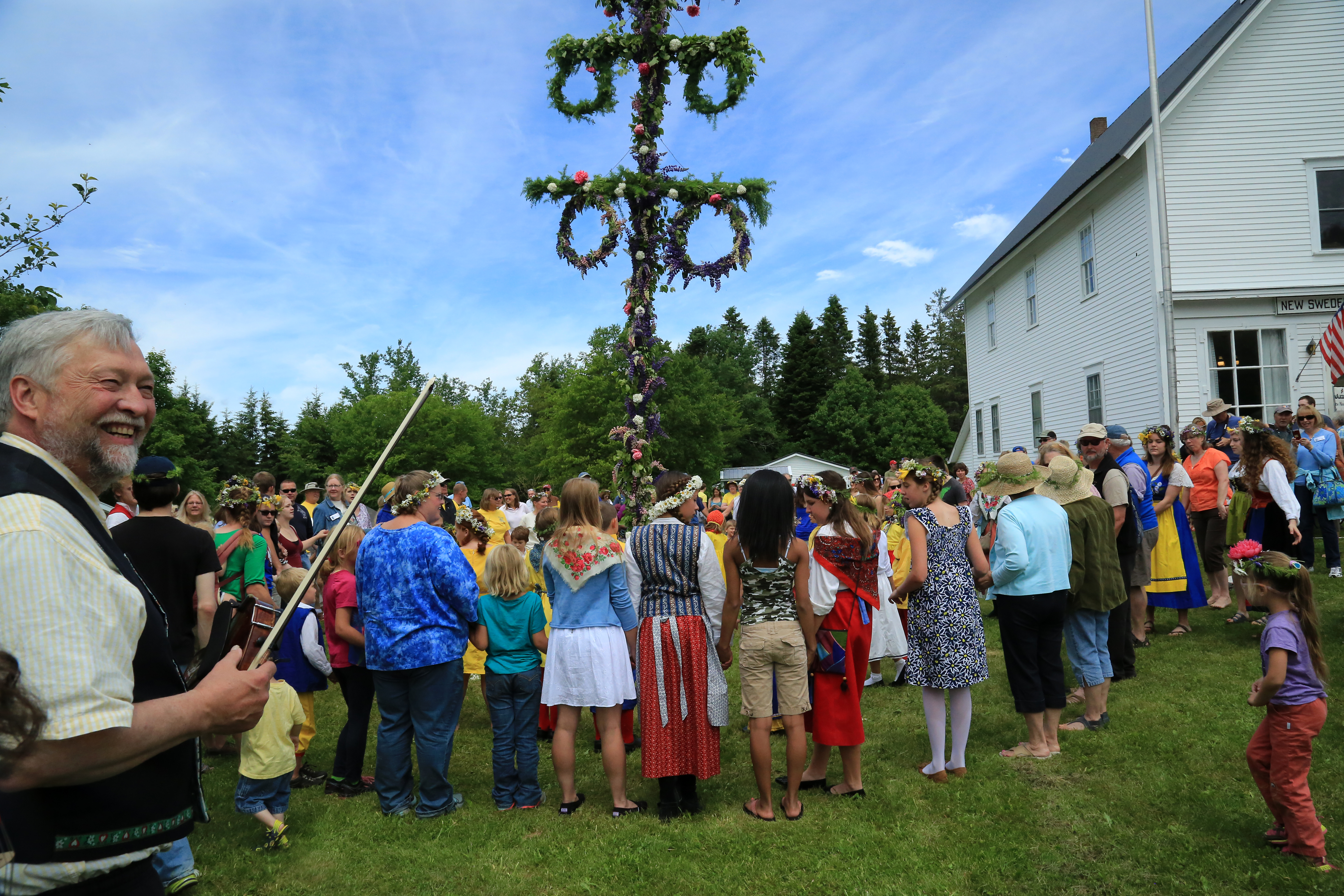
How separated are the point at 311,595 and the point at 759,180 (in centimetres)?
593

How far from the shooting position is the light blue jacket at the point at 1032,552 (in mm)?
5656

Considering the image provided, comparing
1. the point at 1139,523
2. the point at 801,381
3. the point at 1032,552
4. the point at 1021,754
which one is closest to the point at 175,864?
the point at 1021,754

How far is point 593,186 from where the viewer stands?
8.09 meters

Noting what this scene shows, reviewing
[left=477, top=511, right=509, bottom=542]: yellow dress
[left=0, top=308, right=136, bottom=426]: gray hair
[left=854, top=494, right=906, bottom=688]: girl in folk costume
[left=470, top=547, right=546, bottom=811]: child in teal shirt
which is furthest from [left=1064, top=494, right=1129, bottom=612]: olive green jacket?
[left=477, top=511, right=509, bottom=542]: yellow dress

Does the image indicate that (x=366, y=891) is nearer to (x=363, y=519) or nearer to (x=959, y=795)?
(x=959, y=795)

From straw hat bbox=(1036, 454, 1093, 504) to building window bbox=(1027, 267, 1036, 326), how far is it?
17.5 metres

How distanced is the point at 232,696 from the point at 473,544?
6222 mm

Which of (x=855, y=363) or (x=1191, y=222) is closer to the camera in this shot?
(x=1191, y=222)

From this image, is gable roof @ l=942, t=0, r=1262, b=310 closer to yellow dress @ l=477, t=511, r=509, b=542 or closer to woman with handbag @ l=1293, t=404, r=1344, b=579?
woman with handbag @ l=1293, t=404, r=1344, b=579

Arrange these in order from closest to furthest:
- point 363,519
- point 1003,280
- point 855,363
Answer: point 363,519 → point 1003,280 → point 855,363

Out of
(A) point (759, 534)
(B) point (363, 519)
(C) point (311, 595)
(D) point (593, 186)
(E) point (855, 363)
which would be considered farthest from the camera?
(E) point (855, 363)

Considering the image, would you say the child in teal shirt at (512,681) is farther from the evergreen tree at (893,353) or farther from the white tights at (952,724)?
the evergreen tree at (893,353)

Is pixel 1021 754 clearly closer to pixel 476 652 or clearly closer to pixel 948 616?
pixel 948 616

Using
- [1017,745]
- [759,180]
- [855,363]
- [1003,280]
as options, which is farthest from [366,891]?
[855,363]
